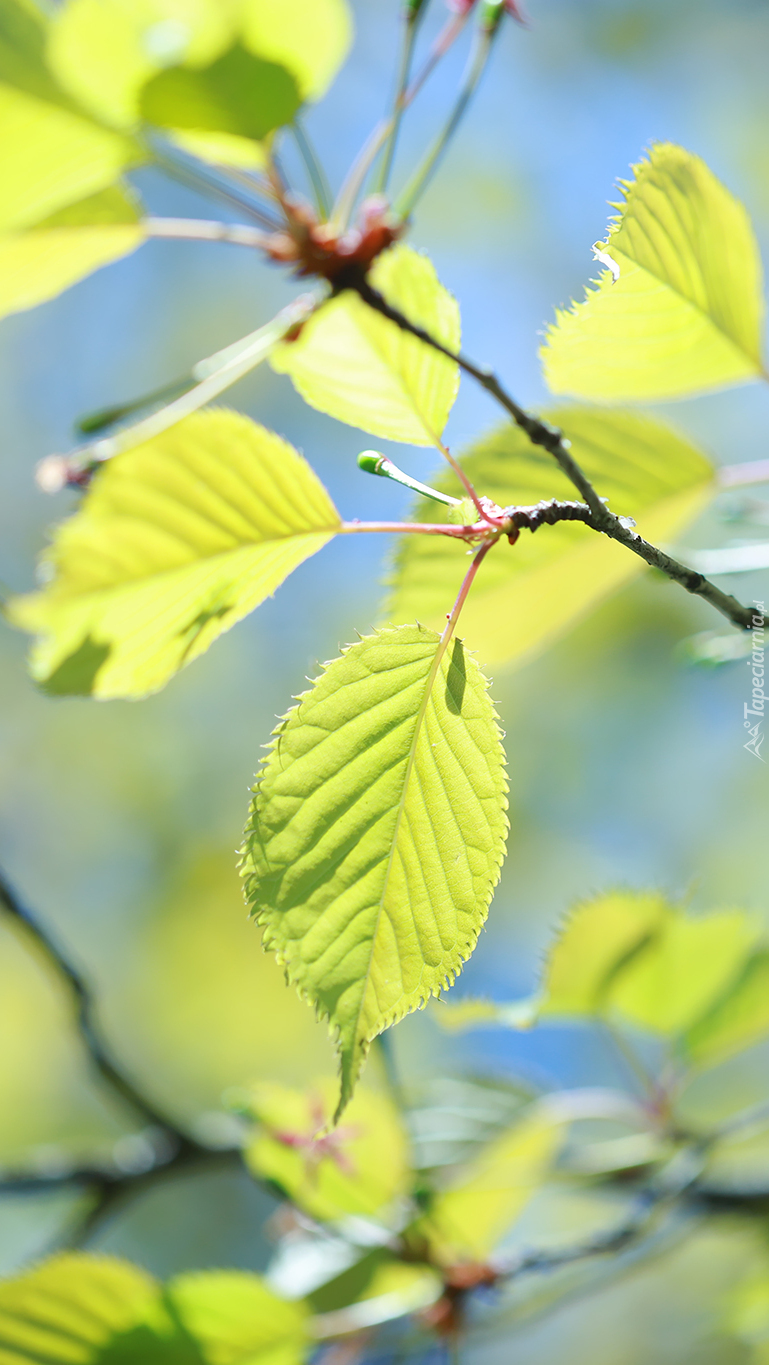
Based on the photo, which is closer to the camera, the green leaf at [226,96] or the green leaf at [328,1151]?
the green leaf at [226,96]

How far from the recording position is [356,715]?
50 cm

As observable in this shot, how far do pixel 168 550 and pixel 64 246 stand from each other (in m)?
0.19

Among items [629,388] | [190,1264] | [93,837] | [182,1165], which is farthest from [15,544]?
[629,388]

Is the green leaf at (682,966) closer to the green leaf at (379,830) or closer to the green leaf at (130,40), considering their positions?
the green leaf at (379,830)

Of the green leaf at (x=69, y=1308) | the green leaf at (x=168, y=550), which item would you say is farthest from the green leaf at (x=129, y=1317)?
the green leaf at (x=168, y=550)

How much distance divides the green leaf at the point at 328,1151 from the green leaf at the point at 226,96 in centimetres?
96

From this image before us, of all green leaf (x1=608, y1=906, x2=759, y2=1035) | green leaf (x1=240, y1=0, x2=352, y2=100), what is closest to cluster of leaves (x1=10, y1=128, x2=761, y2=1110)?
green leaf (x1=240, y1=0, x2=352, y2=100)

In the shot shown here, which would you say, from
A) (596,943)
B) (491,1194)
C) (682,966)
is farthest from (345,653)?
(491,1194)

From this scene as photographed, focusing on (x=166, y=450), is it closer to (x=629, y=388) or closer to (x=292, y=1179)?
(x=629, y=388)

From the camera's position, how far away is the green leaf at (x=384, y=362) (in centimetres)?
54

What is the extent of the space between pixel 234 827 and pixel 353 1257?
3088mm

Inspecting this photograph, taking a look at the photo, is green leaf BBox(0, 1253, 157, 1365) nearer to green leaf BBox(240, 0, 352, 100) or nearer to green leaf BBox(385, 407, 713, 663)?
green leaf BBox(385, 407, 713, 663)

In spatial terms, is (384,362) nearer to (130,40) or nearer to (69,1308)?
(130,40)

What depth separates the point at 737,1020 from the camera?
119 centimetres
